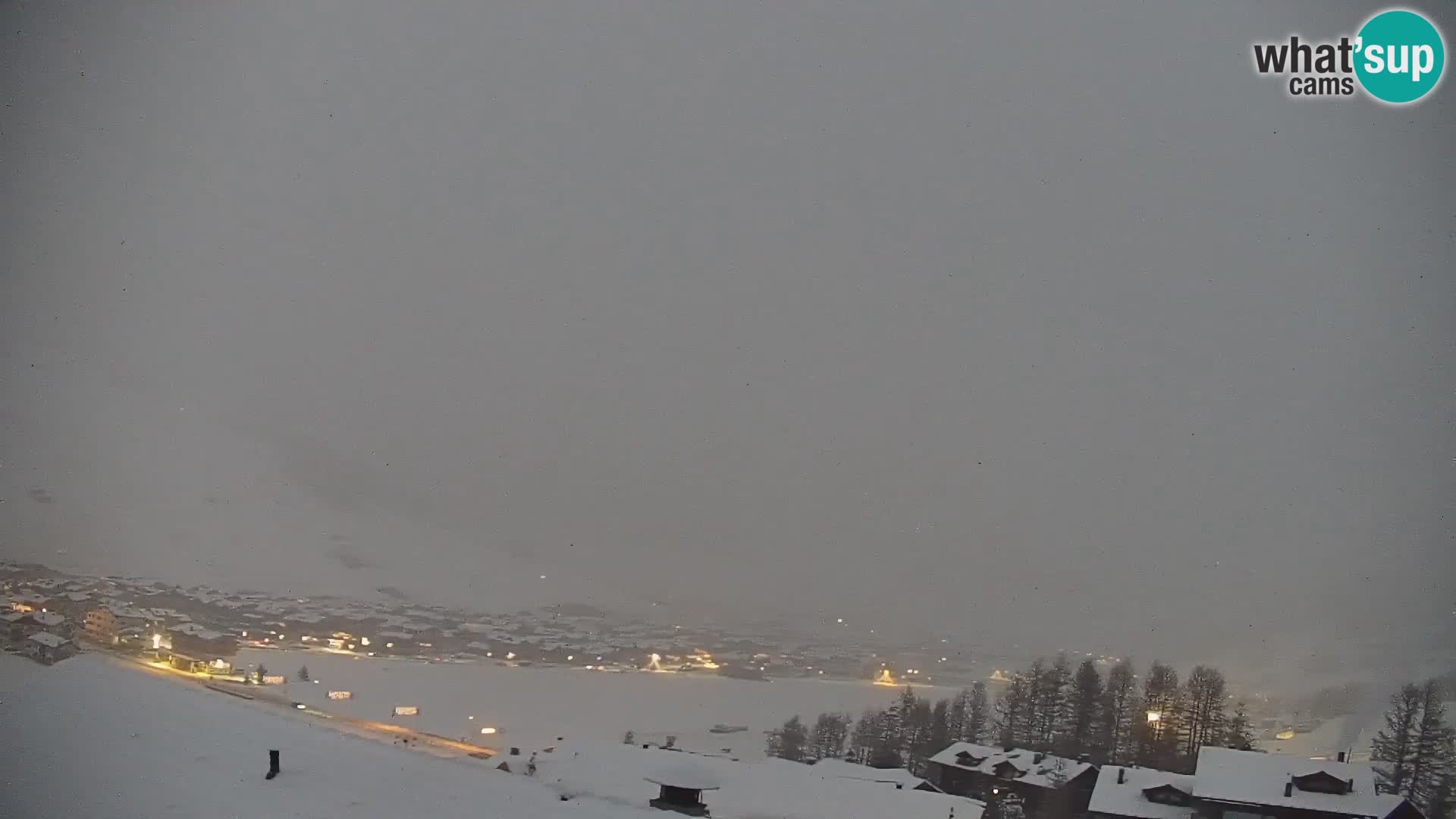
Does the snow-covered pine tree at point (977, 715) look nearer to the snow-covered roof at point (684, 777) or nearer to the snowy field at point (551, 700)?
the snowy field at point (551, 700)

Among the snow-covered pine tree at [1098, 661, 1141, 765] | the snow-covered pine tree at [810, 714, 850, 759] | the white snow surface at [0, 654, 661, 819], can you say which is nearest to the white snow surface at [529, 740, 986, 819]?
the white snow surface at [0, 654, 661, 819]

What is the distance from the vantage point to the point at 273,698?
12.4m

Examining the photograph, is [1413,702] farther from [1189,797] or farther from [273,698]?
[273,698]

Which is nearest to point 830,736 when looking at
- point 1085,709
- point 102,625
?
point 1085,709

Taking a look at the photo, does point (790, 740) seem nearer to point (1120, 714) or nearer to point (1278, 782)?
point (1120, 714)

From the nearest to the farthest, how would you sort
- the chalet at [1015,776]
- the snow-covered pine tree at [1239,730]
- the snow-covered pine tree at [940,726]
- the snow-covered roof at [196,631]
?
the snow-covered roof at [196,631] → the chalet at [1015,776] → the snow-covered pine tree at [1239,730] → the snow-covered pine tree at [940,726]

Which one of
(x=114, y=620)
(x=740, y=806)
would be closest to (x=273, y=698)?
(x=114, y=620)

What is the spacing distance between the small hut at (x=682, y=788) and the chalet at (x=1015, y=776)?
9900 mm

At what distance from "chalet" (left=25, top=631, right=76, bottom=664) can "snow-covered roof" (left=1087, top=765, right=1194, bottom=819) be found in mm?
14768

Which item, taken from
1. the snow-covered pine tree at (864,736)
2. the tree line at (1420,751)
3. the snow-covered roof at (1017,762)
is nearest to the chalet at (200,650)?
the snow-covered pine tree at (864,736)

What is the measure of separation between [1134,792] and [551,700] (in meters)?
10.1

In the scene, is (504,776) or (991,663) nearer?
(504,776)

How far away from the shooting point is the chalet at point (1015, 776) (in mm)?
15437

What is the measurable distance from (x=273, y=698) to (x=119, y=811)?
752cm
